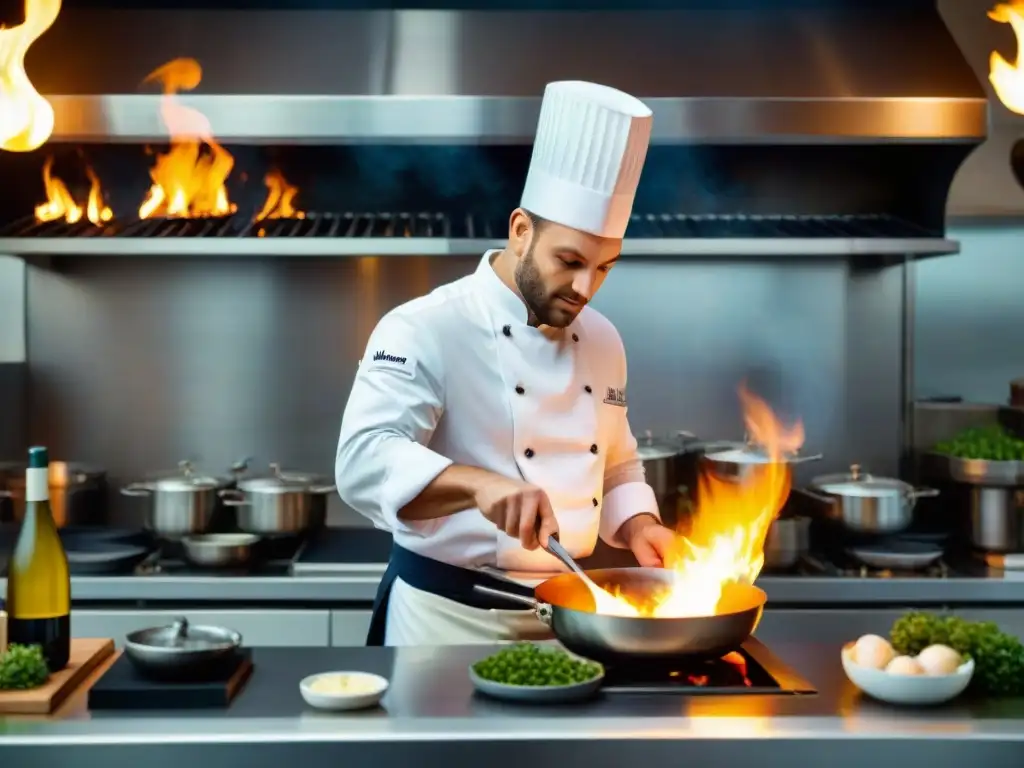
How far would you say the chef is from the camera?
2193 mm

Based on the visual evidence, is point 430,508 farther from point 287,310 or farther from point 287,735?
point 287,310

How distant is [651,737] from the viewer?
162 cm

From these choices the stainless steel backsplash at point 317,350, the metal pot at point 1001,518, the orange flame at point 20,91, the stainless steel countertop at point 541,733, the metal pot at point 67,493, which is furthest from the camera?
the stainless steel backsplash at point 317,350

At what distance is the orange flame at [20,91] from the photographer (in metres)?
2.70

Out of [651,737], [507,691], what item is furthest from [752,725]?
[507,691]

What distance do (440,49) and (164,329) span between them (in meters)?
1.28

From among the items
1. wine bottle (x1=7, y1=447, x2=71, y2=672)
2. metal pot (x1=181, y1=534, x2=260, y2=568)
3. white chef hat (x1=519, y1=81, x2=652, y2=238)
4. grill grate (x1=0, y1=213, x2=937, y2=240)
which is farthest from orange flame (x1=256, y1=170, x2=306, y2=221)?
wine bottle (x1=7, y1=447, x2=71, y2=672)

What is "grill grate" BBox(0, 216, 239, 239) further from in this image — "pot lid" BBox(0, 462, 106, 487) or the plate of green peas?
the plate of green peas

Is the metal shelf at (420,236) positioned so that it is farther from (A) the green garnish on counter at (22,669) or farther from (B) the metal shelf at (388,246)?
(A) the green garnish on counter at (22,669)

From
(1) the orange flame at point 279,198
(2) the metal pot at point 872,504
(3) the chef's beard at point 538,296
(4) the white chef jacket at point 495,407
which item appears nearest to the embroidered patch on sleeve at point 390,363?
(4) the white chef jacket at point 495,407

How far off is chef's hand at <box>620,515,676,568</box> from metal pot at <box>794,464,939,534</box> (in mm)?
1154

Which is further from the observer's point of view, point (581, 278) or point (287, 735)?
point (581, 278)

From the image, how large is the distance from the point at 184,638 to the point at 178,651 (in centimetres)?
7

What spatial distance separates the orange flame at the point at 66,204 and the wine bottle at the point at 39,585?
2.05 metres
